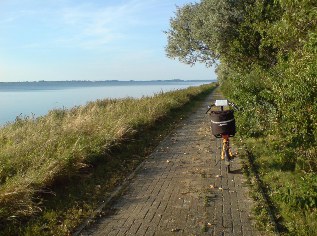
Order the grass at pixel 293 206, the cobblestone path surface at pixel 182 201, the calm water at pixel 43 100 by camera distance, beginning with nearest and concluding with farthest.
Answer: the grass at pixel 293 206
the cobblestone path surface at pixel 182 201
the calm water at pixel 43 100

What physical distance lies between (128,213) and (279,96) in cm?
316

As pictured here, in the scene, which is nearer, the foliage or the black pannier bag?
the foliage

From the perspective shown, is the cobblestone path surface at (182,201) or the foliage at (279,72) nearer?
the cobblestone path surface at (182,201)

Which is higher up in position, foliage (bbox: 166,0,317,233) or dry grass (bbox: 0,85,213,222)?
foliage (bbox: 166,0,317,233)

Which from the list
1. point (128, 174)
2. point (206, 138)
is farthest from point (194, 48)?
point (128, 174)

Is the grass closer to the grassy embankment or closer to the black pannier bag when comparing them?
the black pannier bag

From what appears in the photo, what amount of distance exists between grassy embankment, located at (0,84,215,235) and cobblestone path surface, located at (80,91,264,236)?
0.52 m

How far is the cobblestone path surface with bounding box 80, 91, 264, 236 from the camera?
203 inches

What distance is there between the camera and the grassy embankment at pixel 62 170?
18.4ft

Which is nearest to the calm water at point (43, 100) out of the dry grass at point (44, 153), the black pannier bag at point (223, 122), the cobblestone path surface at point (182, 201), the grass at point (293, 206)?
the dry grass at point (44, 153)

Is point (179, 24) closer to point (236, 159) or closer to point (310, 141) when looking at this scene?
point (236, 159)

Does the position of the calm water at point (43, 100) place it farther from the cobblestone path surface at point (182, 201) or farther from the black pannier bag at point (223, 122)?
the black pannier bag at point (223, 122)

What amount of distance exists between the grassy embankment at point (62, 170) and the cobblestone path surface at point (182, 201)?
0.52m

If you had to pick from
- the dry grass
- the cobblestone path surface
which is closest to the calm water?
the dry grass
